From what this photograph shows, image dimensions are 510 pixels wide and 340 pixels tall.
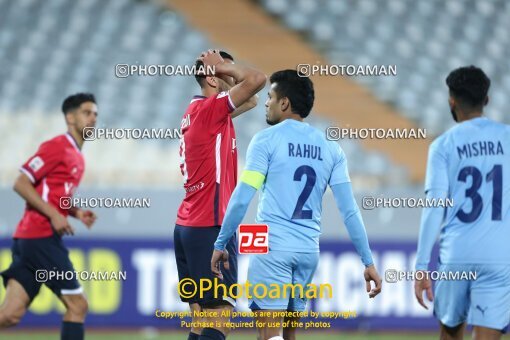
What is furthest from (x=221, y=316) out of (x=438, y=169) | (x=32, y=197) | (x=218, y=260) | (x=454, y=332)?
(x=32, y=197)

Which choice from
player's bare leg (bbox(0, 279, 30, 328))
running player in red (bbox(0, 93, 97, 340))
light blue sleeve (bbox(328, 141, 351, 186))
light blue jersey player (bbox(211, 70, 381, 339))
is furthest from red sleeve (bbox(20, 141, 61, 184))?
light blue sleeve (bbox(328, 141, 351, 186))

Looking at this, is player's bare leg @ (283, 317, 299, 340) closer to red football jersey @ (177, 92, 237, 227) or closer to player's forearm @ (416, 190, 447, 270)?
red football jersey @ (177, 92, 237, 227)

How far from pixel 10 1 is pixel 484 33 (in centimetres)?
809

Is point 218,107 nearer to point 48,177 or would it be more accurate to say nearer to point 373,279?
point 373,279

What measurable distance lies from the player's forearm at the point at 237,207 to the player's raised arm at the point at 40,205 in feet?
6.28

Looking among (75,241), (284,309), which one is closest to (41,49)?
(75,241)

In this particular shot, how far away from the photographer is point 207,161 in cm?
599

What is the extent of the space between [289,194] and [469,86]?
1167mm

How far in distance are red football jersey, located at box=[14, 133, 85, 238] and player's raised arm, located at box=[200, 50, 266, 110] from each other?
1.84 metres

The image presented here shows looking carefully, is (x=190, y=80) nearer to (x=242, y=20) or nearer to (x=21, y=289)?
(x=242, y=20)

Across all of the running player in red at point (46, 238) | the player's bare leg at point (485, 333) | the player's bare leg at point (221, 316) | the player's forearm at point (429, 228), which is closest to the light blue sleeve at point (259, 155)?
the player's forearm at point (429, 228)

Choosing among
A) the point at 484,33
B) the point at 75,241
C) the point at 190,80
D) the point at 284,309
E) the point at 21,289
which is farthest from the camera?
the point at 484,33

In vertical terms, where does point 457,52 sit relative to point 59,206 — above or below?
above

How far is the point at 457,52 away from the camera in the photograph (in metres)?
15.3
